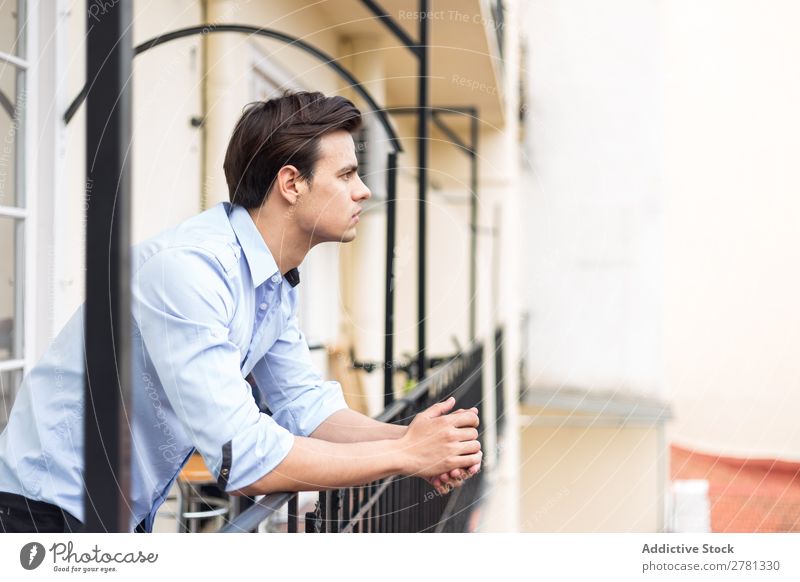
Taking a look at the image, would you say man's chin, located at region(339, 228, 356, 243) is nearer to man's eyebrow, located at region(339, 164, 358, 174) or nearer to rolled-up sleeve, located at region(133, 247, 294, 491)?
man's eyebrow, located at region(339, 164, 358, 174)

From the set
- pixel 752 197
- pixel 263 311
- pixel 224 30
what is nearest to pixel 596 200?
pixel 752 197

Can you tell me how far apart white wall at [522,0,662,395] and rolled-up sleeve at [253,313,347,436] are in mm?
6873

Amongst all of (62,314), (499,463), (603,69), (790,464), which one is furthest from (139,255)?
(603,69)

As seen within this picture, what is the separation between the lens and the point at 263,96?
2.82 m

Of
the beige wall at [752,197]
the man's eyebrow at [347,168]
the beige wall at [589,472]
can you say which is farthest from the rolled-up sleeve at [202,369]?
the beige wall at [589,472]

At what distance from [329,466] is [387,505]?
2.95 ft

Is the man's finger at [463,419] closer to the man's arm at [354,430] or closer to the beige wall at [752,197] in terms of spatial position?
the man's arm at [354,430]

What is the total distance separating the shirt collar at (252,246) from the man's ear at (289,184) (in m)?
0.07

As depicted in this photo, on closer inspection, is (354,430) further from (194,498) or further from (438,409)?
(194,498)

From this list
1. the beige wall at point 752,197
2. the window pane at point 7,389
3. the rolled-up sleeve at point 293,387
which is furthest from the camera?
the beige wall at point 752,197

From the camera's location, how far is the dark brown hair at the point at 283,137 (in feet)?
4.77

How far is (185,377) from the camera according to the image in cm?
119

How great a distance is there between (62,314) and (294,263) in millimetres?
792

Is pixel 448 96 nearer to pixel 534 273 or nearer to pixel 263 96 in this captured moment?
pixel 263 96
